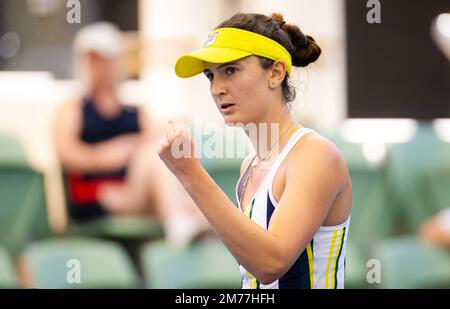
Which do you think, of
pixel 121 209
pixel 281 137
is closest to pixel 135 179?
pixel 121 209

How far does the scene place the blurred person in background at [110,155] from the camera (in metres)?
1.94

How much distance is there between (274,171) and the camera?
1114 mm

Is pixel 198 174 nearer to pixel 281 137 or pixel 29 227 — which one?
pixel 281 137

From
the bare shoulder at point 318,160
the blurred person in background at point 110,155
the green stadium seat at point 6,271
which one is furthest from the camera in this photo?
the blurred person in background at point 110,155

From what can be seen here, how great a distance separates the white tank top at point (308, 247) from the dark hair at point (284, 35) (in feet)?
0.30

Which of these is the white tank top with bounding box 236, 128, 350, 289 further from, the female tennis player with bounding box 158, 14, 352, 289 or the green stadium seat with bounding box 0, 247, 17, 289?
the green stadium seat with bounding box 0, 247, 17, 289

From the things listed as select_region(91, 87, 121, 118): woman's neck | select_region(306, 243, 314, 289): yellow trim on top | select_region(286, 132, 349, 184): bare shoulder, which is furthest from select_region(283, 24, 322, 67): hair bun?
select_region(91, 87, 121, 118): woman's neck

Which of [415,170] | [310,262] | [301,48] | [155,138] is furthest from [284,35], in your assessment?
[415,170]

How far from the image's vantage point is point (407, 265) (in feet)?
6.31

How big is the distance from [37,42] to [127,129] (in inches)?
10.9

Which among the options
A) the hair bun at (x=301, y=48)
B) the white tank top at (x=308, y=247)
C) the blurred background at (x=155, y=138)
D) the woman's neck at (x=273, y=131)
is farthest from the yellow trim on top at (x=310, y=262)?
the blurred background at (x=155, y=138)

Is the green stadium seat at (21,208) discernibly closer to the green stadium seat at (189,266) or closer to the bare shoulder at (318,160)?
the green stadium seat at (189,266)

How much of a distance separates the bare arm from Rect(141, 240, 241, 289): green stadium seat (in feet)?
2.69
